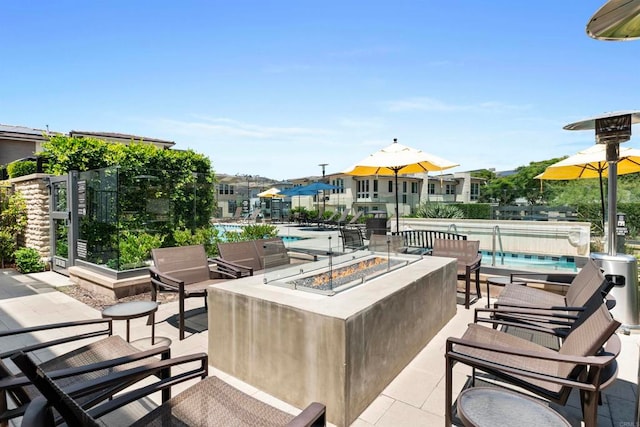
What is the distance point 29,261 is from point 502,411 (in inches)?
354

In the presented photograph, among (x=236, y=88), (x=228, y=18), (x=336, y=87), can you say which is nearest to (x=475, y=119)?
(x=336, y=87)

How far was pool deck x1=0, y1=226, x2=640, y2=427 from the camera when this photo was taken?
230 centimetres

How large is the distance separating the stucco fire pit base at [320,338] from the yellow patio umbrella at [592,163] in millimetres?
3876

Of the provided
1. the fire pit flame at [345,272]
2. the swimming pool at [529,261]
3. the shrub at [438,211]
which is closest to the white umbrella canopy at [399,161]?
the swimming pool at [529,261]

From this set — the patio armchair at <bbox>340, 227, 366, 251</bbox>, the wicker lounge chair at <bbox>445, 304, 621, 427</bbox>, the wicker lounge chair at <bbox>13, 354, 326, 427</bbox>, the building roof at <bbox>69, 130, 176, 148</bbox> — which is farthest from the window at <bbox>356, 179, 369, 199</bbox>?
the wicker lounge chair at <bbox>13, 354, 326, 427</bbox>

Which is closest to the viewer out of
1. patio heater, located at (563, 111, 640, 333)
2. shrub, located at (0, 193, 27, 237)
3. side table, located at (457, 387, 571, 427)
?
side table, located at (457, 387, 571, 427)

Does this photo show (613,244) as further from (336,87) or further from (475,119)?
(475,119)

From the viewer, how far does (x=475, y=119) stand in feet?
47.7

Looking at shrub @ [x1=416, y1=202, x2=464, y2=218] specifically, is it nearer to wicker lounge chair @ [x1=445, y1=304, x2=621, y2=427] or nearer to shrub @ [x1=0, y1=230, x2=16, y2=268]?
wicker lounge chair @ [x1=445, y1=304, x2=621, y2=427]

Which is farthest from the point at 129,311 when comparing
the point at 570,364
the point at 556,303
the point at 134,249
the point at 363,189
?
the point at 363,189

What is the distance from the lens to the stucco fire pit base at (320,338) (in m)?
2.14

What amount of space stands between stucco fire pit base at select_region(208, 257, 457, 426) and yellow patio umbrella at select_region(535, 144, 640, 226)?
3876 mm

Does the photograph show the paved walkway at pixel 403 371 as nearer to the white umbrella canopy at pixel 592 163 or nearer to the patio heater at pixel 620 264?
the patio heater at pixel 620 264

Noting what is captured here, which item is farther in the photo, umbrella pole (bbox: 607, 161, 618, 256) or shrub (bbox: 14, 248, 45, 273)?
shrub (bbox: 14, 248, 45, 273)
